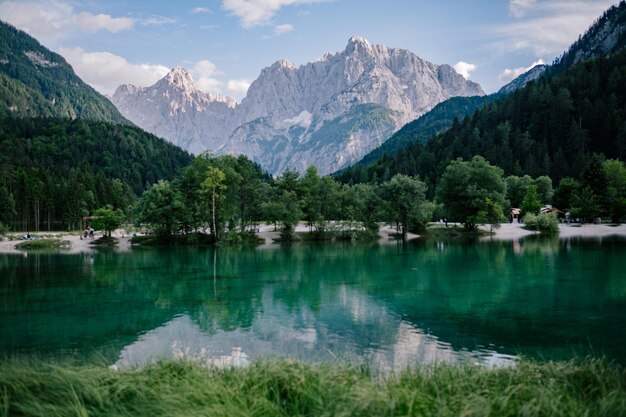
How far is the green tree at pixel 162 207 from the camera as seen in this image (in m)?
69.6

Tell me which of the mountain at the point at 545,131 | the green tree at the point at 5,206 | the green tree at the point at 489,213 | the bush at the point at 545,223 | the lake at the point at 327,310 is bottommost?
the lake at the point at 327,310

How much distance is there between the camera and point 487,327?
19.4 meters

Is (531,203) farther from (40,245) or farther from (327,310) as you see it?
(40,245)

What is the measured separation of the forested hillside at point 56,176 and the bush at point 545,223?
64.9m

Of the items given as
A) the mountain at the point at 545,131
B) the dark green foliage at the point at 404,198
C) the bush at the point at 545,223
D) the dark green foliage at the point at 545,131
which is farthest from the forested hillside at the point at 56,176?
the mountain at the point at 545,131

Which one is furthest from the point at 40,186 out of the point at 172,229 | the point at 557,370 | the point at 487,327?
the point at 557,370

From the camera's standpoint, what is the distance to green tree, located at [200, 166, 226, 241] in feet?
225

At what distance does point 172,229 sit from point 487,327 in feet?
206

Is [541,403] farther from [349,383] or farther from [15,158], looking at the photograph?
[15,158]

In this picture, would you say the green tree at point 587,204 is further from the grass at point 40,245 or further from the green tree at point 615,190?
the grass at point 40,245

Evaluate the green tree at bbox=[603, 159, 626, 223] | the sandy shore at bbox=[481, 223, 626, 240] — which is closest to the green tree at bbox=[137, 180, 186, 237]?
the sandy shore at bbox=[481, 223, 626, 240]

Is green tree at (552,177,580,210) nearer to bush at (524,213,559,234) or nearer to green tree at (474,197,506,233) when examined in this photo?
bush at (524,213,559,234)

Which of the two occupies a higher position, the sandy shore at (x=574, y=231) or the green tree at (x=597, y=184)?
the green tree at (x=597, y=184)

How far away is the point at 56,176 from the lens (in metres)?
139
